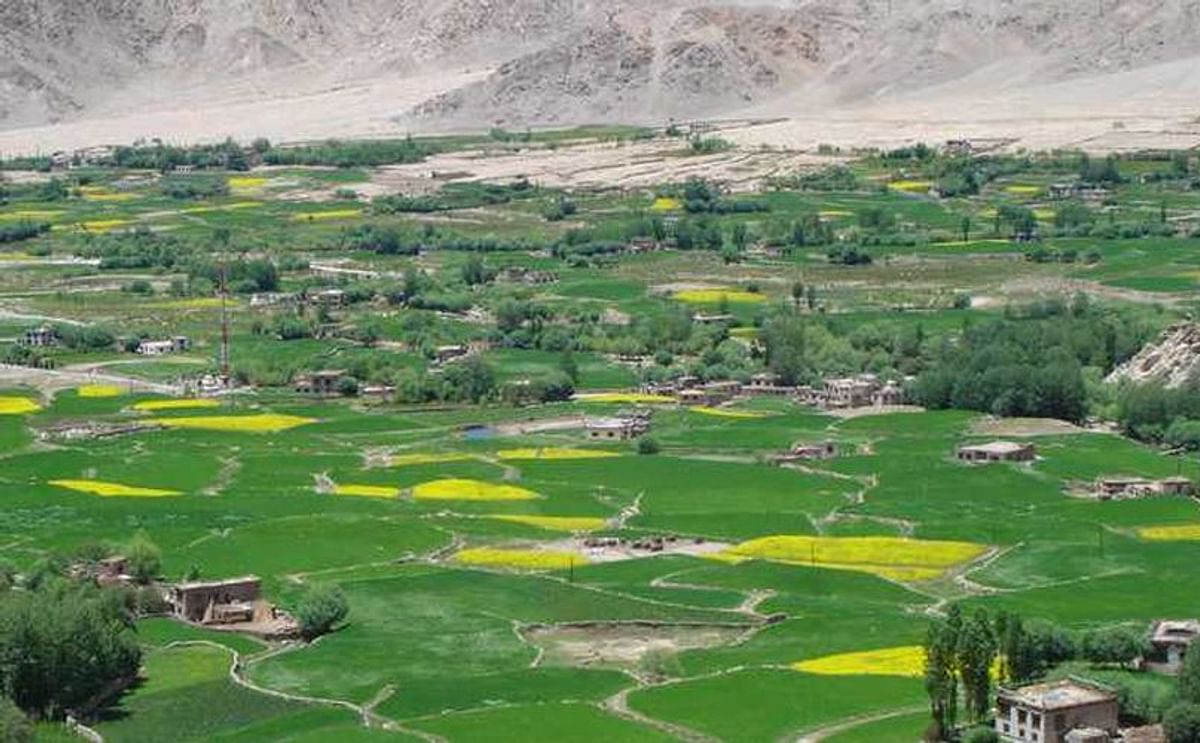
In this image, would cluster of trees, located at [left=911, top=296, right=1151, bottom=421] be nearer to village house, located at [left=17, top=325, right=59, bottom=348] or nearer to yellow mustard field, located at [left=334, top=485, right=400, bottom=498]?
yellow mustard field, located at [left=334, top=485, right=400, bottom=498]

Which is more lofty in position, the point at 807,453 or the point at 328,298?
the point at 807,453

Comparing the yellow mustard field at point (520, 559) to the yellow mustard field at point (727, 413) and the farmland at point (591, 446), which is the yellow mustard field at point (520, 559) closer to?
the farmland at point (591, 446)

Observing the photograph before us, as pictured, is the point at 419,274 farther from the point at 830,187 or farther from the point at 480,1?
the point at 480,1

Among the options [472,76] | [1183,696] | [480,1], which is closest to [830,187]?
[472,76]

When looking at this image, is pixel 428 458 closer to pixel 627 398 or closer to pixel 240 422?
pixel 240 422

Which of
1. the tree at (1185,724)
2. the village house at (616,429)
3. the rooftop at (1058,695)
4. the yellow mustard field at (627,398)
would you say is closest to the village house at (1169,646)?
the rooftop at (1058,695)

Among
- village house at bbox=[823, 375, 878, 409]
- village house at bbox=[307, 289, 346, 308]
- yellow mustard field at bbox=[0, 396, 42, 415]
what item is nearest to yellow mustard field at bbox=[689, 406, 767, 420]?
village house at bbox=[823, 375, 878, 409]

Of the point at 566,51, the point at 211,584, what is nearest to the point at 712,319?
the point at 211,584
